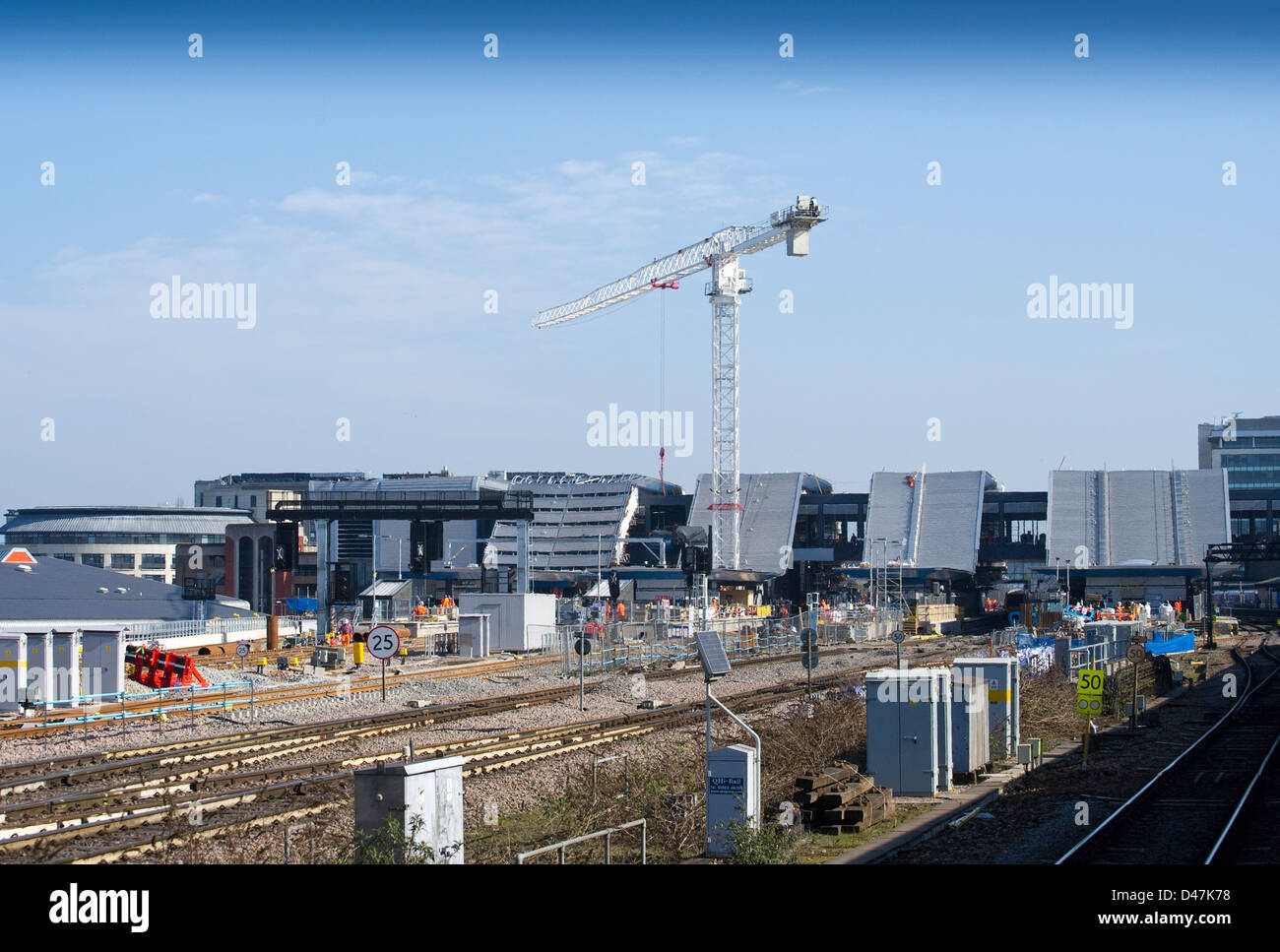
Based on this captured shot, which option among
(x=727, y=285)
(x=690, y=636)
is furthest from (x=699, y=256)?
(x=690, y=636)

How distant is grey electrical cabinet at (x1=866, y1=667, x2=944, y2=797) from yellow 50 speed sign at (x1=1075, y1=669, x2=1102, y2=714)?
5.40 m

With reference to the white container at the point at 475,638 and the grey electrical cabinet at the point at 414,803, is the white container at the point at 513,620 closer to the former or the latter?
the white container at the point at 475,638

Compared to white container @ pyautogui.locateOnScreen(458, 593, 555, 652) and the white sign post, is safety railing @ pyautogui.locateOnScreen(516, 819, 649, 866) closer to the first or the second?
the white sign post

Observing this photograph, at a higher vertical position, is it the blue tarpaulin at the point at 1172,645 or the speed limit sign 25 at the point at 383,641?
the speed limit sign 25 at the point at 383,641

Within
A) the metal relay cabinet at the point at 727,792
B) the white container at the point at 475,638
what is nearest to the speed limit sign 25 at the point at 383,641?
the metal relay cabinet at the point at 727,792

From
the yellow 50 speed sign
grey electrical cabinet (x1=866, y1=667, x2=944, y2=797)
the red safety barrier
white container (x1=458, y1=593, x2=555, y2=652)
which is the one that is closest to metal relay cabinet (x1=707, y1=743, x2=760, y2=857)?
grey electrical cabinet (x1=866, y1=667, x2=944, y2=797)

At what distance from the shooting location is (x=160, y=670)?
3278 cm

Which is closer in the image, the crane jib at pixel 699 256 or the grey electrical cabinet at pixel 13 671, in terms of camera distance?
the grey electrical cabinet at pixel 13 671

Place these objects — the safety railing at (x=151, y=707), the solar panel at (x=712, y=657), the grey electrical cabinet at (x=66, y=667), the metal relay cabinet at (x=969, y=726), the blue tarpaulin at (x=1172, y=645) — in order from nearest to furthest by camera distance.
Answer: the solar panel at (x=712, y=657)
the metal relay cabinet at (x=969, y=726)
the safety railing at (x=151, y=707)
the grey electrical cabinet at (x=66, y=667)
the blue tarpaulin at (x=1172, y=645)

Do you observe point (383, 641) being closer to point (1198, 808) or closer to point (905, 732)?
point (905, 732)

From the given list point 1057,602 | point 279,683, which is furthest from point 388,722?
point 1057,602

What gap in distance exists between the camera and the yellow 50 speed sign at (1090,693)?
914 inches

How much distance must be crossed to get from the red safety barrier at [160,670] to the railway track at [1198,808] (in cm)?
2422
